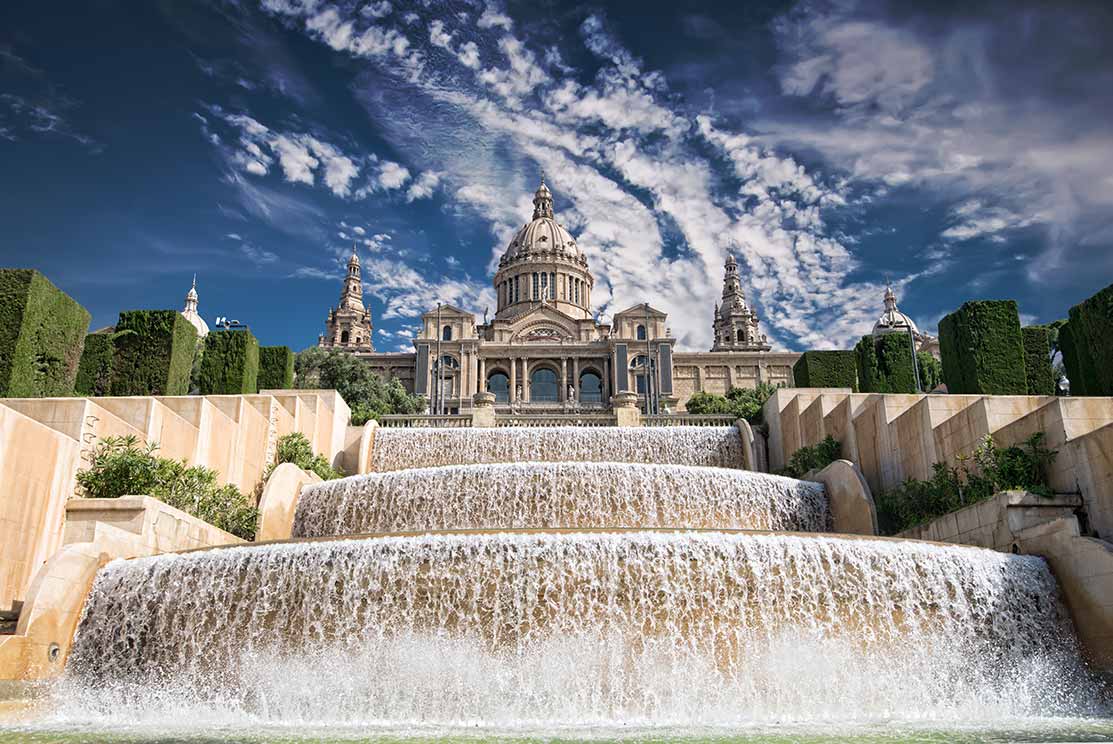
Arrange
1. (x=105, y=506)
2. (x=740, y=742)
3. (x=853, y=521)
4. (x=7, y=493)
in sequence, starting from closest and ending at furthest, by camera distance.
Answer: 1. (x=740, y=742)
2. (x=7, y=493)
3. (x=105, y=506)
4. (x=853, y=521)

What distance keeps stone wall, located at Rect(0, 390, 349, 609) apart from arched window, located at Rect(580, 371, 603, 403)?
5311cm

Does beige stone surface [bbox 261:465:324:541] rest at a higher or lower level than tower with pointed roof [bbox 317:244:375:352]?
lower

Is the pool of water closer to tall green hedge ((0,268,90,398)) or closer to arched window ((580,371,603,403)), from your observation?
tall green hedge ((0,268,90,398))

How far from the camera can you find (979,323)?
71.4 ft

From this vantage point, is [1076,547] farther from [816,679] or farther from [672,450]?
[672,450]

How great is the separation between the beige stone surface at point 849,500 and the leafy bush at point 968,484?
45 centimetres

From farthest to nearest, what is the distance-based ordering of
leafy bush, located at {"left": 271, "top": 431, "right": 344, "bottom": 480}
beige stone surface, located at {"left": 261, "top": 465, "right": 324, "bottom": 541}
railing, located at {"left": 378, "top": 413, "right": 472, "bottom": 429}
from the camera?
railing, located at {"left": 378, "top": 413, "right": 472, "bottom": 429}
leafy bush, located at {"left": 271, "top": 431, "right": 344, "bottom": 480}
beige stone surface, located at {"left": 261, "top": 465, "right": 324, "bottom": 541}

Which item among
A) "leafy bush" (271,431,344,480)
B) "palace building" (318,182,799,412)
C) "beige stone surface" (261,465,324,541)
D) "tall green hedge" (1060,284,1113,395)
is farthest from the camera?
"palace building" (318,182,799,412)

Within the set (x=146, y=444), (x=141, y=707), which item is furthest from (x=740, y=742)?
(x=146, y=444)

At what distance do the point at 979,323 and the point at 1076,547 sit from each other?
1291 cm

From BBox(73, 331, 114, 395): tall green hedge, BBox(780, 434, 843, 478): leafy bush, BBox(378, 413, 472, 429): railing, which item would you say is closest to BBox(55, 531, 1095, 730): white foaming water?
BBox(780, 434, 843, 478): leafy bush

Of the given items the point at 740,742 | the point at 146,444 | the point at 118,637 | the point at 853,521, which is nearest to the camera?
the point at 740,742

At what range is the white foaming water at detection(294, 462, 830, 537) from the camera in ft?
51.3

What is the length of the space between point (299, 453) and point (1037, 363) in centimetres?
1946
